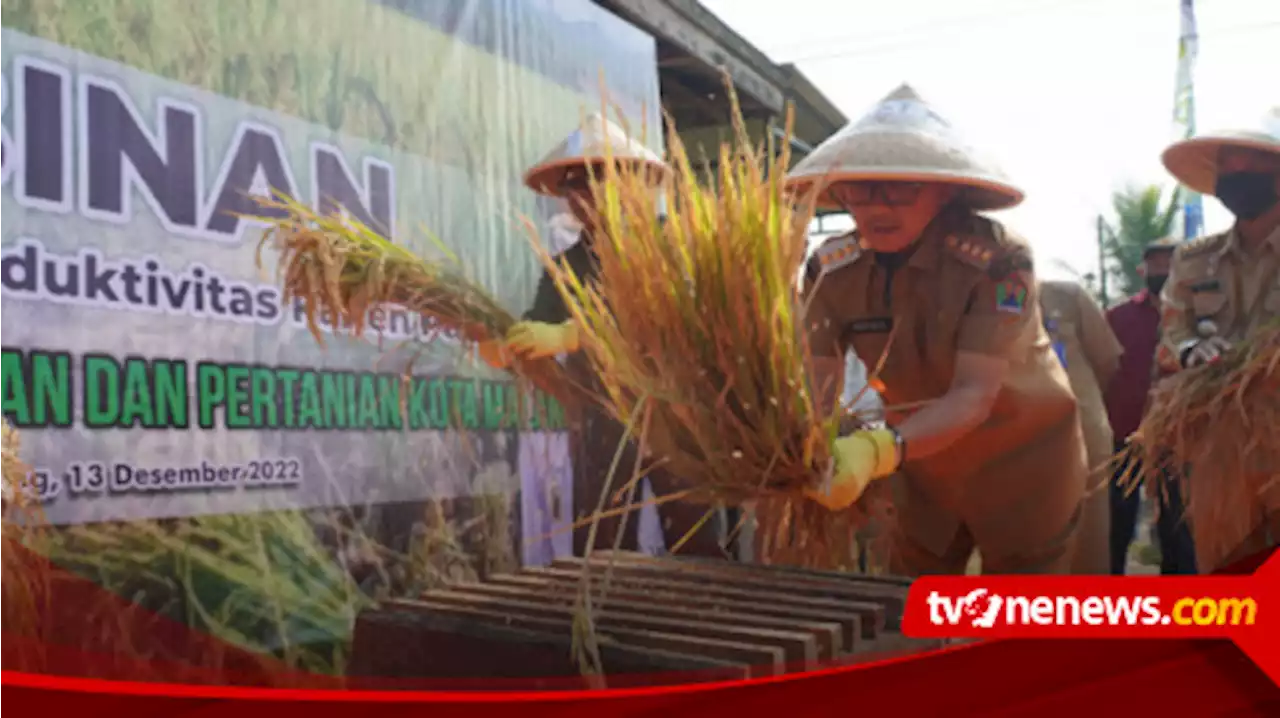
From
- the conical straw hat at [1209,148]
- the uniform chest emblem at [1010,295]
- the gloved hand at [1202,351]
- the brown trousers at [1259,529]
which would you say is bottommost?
the brown trousers at [1259,529]

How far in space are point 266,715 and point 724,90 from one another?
71cm

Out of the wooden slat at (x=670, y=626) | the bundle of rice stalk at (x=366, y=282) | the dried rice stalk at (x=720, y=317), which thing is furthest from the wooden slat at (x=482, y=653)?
the bundle of rice stalk at (x=366, y=282)

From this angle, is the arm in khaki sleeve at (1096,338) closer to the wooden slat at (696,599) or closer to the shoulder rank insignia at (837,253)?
the shoulder rank insignia at (837,253)

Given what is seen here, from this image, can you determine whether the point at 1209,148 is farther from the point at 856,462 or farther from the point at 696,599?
the point at 696,599

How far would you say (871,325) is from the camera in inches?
36.7

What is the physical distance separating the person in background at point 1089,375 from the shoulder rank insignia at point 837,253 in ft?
0.95

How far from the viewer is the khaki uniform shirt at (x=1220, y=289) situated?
87cm

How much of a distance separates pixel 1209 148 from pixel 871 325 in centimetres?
34

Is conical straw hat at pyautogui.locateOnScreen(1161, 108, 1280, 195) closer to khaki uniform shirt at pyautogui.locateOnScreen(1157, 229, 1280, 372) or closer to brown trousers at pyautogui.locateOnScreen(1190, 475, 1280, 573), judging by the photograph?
khaki uniform shirt at pyautogui.locateOnScreen(1157, 229, 1280, 372)

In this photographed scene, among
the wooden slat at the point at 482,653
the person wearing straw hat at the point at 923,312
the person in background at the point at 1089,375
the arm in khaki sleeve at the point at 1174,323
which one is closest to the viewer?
the wooden slat at the point at 482,653

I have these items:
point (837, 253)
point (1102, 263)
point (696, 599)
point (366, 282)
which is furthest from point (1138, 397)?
point (366, 282)

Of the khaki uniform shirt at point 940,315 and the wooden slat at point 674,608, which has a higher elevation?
the khaki uniform shirt at point 940,315

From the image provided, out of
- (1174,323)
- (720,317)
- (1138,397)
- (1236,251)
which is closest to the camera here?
(720,317)

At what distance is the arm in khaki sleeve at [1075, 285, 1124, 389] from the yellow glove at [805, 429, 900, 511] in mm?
384
